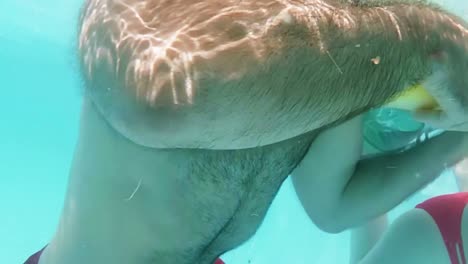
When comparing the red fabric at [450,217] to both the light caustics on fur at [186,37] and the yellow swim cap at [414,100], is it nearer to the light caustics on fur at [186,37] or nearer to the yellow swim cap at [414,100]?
the yellow swim cap at [414,100]

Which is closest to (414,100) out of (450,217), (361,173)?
(361,173)

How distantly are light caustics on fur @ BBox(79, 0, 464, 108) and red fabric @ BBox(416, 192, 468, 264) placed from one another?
1634 mm

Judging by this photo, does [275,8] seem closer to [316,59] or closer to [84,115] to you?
[316,59]

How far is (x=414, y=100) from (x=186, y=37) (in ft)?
3.62

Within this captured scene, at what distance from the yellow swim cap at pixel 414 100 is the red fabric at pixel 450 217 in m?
0.90

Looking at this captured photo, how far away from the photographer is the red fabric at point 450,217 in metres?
2.62

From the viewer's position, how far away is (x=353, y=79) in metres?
1.50

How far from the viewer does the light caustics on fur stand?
50.0 inches

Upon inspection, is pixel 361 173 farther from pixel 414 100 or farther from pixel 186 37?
pixel 186 37

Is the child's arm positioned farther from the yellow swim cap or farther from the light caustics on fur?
the light caustics on fur

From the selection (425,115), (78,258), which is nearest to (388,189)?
(425,115)

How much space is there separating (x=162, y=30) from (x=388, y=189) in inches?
69.0

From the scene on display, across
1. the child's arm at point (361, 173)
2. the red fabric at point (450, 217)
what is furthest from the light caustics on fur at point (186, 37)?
the red fabric at point (450, 217)

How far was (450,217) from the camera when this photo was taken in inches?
106
